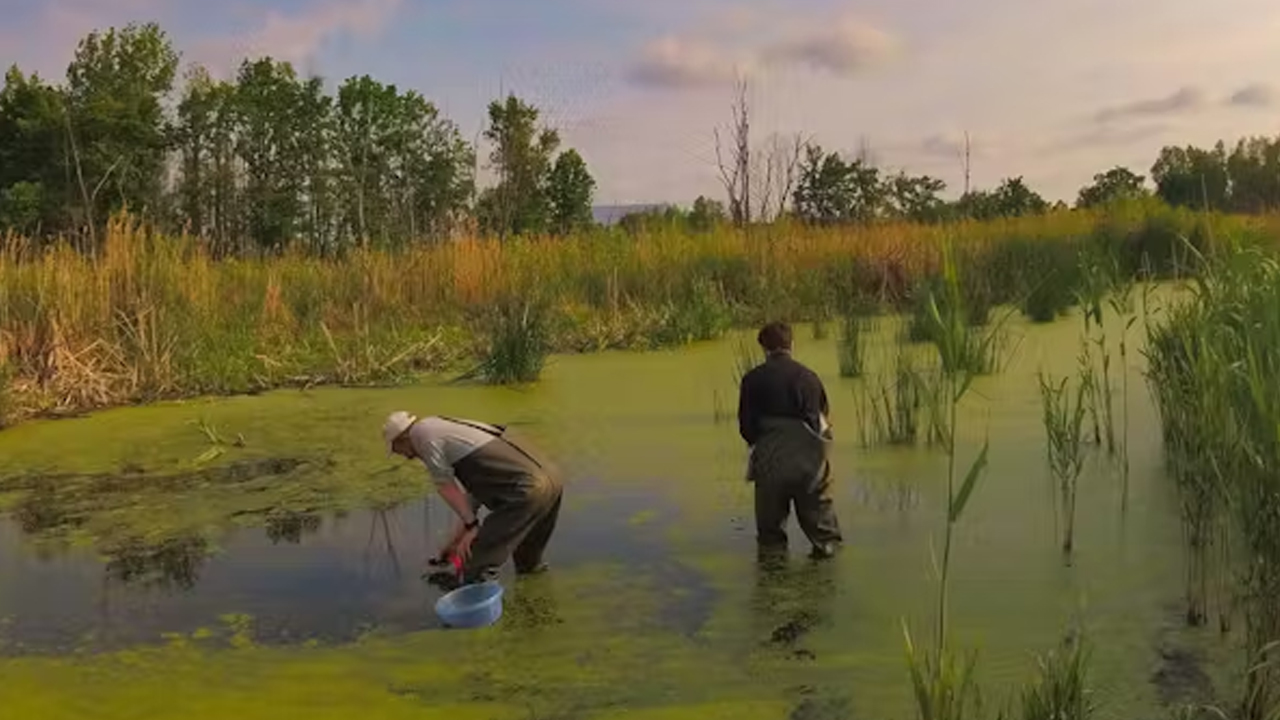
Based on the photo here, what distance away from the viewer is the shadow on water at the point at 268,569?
12.0 ft

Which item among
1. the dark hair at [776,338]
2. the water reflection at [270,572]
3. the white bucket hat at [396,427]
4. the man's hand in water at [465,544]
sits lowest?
the water reflection at [270,572]

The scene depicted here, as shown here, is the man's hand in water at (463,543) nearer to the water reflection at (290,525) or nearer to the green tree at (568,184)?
the water reflection at (290,525)

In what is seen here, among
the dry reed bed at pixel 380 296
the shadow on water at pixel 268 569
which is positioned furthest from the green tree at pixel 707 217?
the shadow on water at pixel 268 569

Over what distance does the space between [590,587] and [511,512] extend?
36 cm

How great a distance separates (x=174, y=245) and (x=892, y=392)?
548cm

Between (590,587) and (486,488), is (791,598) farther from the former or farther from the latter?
(486,488)

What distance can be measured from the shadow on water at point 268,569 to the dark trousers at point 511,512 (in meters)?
0.12

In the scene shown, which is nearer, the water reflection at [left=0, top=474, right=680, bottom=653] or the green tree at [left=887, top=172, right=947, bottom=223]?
the water reflection at [left=0, top=474, right=680, bottom=653]

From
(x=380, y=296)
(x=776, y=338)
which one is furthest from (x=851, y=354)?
(x=380, y=296)

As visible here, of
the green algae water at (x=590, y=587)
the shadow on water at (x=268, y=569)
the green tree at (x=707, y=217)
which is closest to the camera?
the green algae water at (x=590, y=587)

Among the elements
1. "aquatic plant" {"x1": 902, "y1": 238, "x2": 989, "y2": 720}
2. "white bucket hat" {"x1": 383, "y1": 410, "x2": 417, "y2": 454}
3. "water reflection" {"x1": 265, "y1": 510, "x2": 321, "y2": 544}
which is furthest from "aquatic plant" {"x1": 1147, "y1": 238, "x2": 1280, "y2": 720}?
"water reflection" {"x1": 265, "y1": 510, "x2": 321, "y2": 544}

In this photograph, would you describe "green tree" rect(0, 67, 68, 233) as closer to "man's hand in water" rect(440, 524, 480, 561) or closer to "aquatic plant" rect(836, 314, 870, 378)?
"aquatic plant" rect(836, 314, 870, 378)

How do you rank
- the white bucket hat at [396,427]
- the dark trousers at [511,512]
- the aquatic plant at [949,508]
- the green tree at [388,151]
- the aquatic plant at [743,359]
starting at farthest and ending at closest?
the green tree at [388,151] → the aquatic plant at [743,359] → the white bucket hat at [396,427] → the dark trousers at [511,512] → the aquatic plant at [949,508]

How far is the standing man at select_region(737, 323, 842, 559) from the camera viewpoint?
13.4 ft
